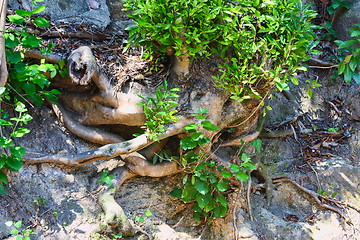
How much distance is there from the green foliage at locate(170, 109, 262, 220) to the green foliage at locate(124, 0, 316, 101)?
48 cm

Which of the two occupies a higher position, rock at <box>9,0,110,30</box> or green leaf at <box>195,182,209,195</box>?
rock at <box>9,0,110,30</box>

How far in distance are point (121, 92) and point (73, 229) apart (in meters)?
1.26

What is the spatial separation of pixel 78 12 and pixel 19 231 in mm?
2358

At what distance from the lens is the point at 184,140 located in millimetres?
3588

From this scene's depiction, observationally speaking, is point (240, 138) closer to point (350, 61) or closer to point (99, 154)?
point (350, 61)

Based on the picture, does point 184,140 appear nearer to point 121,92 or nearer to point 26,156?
point 121,92

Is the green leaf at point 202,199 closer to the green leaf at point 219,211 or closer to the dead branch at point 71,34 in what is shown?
the green leaf at point 219,211

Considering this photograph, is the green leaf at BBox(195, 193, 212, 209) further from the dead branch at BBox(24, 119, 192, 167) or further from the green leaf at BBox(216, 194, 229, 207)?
the dead branch at BBox(24, 119, 192, 167)

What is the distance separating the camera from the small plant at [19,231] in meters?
2.92

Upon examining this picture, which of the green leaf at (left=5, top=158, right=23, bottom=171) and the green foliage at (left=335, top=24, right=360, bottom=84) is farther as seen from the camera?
the green foliage at (left=335, top=24, right=360, bottom=84)

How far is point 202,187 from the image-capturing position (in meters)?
3.65

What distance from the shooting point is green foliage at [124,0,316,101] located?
339 centimetres

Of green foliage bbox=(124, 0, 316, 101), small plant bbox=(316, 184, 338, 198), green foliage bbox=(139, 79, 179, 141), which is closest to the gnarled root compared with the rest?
green foliage bbox=(139, 79, 179, 141)

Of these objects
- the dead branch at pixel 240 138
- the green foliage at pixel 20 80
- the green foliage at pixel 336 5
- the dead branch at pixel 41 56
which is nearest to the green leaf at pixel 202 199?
the dead branch at pixel 240 138
